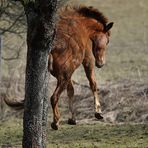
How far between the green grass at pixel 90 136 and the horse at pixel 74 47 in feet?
1.53

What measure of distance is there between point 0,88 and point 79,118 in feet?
6.47

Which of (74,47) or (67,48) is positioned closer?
(67,48)

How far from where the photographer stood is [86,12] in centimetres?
1404

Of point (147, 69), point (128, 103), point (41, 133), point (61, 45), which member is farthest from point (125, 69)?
point (41, 133)

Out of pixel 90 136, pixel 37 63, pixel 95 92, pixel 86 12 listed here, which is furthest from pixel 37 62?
pixel 86 12

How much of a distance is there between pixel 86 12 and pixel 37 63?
5971 millimetres

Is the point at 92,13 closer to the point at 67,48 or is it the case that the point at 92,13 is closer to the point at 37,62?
the point at 67,48

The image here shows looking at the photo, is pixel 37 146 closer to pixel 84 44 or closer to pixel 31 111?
pixel 31 111

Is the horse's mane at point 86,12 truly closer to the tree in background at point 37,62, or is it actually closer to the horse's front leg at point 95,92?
the horse's front leg at point 95,92

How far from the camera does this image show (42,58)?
8234mm

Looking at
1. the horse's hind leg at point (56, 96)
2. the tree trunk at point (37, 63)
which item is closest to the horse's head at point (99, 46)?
the horse's hind leg at point (56, 96)

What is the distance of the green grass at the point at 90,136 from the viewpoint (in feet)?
36.6

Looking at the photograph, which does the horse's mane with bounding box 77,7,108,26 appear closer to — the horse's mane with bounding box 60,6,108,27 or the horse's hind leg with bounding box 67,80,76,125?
the horse's mane with bounding box 60,6,108,27

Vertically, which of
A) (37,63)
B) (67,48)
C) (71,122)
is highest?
(67,48)
